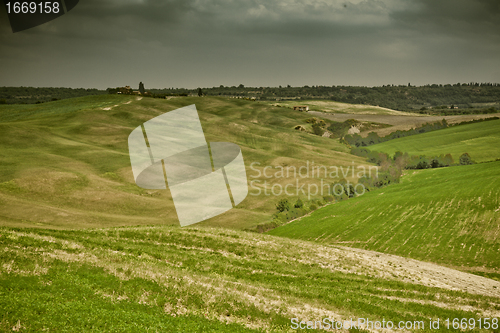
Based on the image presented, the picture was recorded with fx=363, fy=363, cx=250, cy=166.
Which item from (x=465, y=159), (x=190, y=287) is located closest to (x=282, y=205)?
(x=190, y=287)

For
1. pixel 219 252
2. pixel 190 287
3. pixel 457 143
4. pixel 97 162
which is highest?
pixel 457 143

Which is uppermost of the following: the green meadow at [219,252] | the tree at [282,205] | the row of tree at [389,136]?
the row of tree at [389,136]

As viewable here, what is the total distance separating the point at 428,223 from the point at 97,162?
72.3m

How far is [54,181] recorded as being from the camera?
211ft

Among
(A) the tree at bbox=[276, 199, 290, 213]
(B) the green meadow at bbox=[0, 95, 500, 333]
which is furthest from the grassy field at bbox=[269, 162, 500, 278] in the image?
(A) the tree at bbox=[276, 199, 290, 213]

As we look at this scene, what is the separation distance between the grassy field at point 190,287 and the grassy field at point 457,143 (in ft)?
381

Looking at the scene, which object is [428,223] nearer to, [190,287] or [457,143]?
[190,287]

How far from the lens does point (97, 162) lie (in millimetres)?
86500

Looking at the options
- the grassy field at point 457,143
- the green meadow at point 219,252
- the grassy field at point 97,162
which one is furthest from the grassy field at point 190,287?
the grassy field at point 457,143

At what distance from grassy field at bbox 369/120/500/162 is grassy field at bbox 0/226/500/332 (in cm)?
11621

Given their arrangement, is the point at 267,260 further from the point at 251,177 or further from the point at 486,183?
the point at 251,177

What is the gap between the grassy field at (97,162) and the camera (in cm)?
5416

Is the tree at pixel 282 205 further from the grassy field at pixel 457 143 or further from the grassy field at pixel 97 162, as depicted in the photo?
the grassy field at pixel 457 143

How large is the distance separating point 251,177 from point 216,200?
29.6 m
